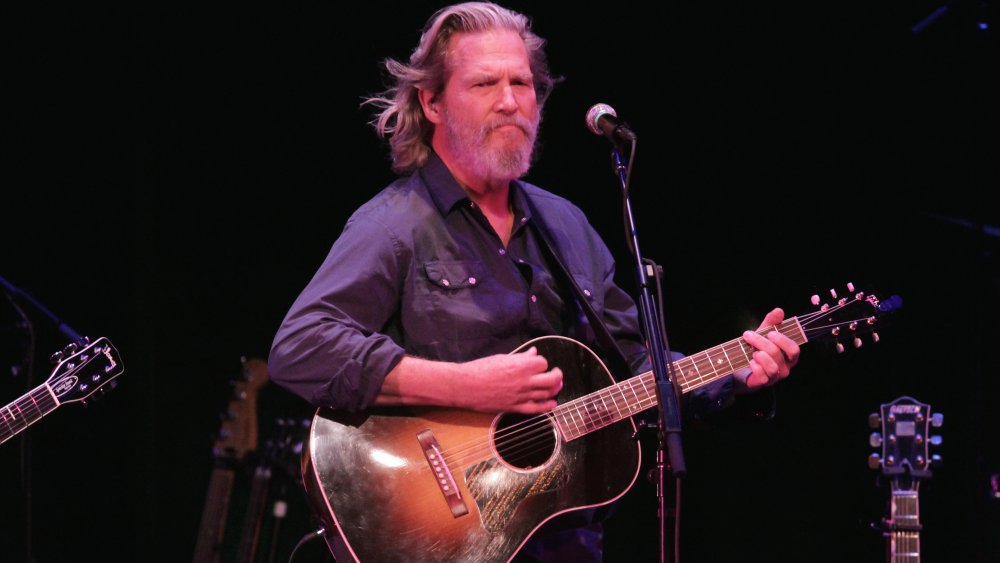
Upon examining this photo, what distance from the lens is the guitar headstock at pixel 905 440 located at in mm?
3975

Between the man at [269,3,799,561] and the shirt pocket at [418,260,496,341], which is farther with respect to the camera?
the shirt pocket at [418,260,496,341]

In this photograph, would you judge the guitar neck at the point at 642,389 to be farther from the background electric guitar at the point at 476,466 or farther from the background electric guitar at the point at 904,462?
the background electric guitar at the point at 904,462

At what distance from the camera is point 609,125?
286 centimetres

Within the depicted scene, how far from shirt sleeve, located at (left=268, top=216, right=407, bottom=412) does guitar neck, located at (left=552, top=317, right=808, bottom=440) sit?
55 cm

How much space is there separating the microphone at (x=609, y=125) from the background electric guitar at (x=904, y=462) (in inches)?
74.8

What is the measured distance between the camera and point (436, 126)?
140 inches

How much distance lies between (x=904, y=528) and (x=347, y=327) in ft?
7.68

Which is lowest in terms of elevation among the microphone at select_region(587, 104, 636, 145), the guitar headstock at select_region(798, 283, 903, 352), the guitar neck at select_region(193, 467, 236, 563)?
the guitar neck at select_region(193, 467, 236, 563)

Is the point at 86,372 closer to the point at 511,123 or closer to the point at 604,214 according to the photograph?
the point at 511,123

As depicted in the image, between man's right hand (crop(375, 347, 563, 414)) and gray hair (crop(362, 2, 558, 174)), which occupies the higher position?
gray hair (crop(362, 2, 558, 174))

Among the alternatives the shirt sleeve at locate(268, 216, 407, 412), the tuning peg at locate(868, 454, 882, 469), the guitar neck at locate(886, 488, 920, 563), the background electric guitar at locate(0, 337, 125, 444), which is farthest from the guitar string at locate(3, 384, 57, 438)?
the guitar neck at locate(886, 488, 920, 563)

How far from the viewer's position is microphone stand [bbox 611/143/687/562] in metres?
2.48

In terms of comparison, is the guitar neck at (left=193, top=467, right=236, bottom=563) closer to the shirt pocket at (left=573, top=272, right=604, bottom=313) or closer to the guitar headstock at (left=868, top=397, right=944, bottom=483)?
the shirt pocket at (left=573, top=272, right=604, bottom=313)

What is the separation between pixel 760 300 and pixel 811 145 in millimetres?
767
